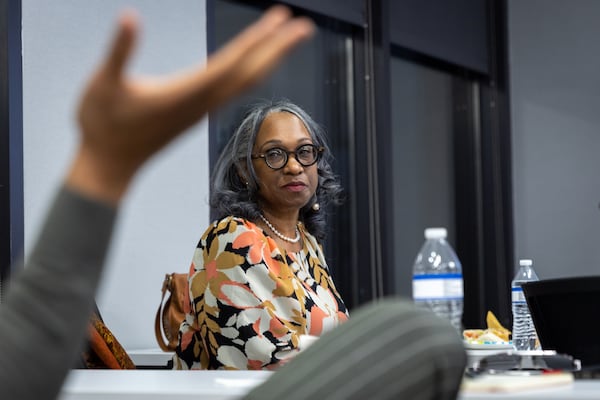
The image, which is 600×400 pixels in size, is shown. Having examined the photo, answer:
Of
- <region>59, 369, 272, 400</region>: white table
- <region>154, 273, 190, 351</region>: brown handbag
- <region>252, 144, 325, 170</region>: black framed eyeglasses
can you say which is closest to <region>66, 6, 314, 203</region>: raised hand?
<region>59, 369, 272, 400</region>: white table

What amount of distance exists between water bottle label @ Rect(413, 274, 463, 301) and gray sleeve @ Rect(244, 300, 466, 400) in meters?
0.88

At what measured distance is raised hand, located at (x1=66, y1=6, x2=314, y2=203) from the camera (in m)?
0.64

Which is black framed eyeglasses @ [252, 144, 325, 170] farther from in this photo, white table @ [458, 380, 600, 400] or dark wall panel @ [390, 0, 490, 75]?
dark wall panel @ [390, 0, 490, 75]

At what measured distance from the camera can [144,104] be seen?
Result: 2.12 feet

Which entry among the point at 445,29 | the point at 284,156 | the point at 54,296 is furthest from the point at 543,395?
the point at 445,29

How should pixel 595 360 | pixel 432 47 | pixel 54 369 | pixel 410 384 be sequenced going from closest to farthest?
pixel 54 369 < pixel 410 384 < pixel 595 360 < pixel 432 47

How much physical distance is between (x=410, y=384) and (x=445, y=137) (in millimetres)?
5481

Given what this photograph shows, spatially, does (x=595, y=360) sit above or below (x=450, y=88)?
below

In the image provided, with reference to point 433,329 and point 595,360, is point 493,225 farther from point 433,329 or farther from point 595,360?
point 433,329

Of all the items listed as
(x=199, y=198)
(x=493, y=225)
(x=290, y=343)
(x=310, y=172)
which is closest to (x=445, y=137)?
(x=493, y=225)

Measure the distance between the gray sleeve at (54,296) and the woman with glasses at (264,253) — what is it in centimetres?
164

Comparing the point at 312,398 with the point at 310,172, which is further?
the point at 310,172

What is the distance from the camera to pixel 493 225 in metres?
6.54

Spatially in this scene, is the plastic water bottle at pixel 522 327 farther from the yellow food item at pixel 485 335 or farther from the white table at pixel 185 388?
the white table at pixel 185 388
